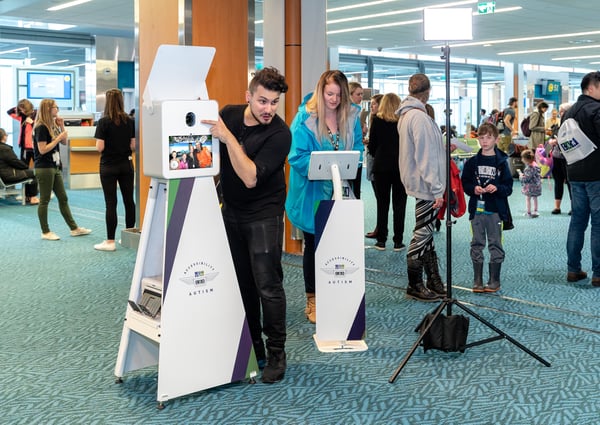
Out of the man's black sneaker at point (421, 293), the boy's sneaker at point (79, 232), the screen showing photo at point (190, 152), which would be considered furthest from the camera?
the boy's sneaker at point (79, 232)

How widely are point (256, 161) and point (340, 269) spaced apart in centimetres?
96

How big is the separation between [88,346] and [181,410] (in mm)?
1084

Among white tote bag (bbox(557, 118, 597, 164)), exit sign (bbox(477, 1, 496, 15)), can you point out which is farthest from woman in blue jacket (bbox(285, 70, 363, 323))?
exit sign (bbox(477, 1, 496, 15))

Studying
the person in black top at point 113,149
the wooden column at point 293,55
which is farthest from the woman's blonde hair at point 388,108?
the person in black top at point 113,149

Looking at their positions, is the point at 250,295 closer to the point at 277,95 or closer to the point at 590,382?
the point at 277,95

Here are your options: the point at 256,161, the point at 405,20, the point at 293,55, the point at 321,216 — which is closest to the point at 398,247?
the point at 293,55

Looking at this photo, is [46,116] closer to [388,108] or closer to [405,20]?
[388,108]

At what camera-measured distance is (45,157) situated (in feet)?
23.3

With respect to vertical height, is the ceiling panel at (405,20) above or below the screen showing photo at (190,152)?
above

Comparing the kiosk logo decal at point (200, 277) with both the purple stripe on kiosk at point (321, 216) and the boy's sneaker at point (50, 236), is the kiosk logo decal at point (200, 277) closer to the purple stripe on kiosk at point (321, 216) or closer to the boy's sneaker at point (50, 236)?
the purple stripe on kiosk at point (321, 216)

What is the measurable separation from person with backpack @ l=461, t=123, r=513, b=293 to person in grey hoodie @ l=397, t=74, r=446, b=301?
404mm

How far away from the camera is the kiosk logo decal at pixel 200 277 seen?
301 cm

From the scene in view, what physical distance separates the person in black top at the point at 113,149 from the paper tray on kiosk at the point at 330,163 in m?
3.24

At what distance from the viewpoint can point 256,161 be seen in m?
3.10
